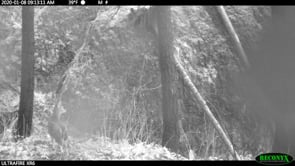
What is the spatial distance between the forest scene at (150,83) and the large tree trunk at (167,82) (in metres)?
0.02

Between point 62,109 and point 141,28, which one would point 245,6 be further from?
point 62,109

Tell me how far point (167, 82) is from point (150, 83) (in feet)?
4.64

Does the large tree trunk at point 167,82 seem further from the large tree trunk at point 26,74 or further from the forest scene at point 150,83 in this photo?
the large tree trunk at point 26,74

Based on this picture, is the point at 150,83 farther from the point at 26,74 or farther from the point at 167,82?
the point at 26,74

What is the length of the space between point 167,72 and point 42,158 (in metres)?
3.45

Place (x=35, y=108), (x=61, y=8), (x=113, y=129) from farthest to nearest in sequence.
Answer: (x=61, y=8)
(x=35, y=108)
(x=113, y=129)

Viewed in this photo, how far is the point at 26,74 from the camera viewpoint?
26.5 ft

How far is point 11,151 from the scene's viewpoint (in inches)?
286

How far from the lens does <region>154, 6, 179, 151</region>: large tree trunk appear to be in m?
7.85

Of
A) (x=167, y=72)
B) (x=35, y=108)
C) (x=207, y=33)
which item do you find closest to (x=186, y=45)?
(x=207, y=33)

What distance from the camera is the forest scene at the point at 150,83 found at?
312 inches

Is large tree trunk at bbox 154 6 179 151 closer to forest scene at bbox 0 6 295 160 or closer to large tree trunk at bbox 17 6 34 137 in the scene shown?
forest scene at bbox 0 6 295 160

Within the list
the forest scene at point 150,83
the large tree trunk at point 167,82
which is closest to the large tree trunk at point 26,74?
the forest scene at point 150,83

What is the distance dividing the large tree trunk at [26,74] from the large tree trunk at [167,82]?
310 centimetres
